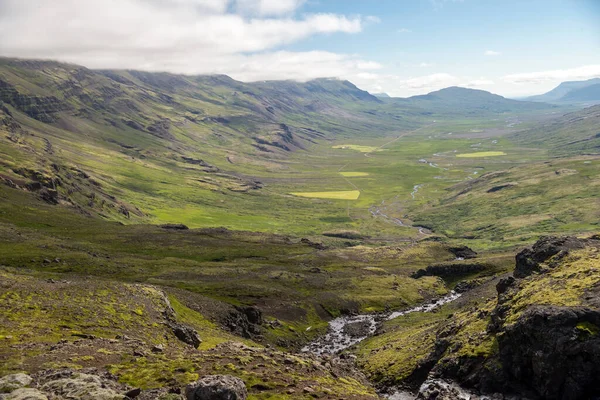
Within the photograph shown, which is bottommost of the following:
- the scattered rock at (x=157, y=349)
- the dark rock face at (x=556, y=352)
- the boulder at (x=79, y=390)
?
the scattered rock at (x=157, y=349)

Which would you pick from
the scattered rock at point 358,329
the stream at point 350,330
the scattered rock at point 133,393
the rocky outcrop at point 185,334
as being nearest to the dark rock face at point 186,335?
the rocky outcrop at point 185,334

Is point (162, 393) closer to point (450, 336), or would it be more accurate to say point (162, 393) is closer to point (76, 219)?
point (450, 336)

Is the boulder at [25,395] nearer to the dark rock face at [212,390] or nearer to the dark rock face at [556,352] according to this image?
the dark rock face at [212,390]

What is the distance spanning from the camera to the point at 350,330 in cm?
11225

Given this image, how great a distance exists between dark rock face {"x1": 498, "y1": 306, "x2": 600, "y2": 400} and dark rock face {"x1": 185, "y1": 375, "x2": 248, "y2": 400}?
3573 cm

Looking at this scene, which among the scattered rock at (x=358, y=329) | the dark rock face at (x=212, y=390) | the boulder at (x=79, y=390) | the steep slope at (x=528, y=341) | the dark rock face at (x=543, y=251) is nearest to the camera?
the boulder at (x=79, y=390)

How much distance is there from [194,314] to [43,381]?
57.1m

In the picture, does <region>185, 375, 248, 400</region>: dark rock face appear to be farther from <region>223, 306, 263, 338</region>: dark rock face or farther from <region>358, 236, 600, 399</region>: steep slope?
<region>223, 306, 263, 338</region>: dark rock face

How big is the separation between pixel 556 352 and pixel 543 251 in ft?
126

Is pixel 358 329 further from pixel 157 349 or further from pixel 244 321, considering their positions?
pixel 157 349

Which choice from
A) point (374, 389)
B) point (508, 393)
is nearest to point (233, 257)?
point (374, 389)

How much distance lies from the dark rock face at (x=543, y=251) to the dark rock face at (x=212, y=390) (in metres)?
63.7

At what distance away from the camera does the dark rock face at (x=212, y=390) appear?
3663 centimetres

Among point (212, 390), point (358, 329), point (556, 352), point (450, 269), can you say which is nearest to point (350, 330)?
point (358, 329)
